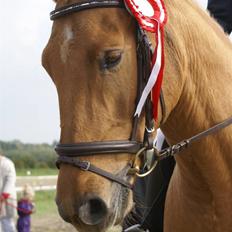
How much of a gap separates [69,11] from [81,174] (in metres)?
0.97

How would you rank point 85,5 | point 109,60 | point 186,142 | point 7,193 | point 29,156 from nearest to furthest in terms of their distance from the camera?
point 109,60 < point 85,5 < point 186,142 < point 7,193 < point 29,156

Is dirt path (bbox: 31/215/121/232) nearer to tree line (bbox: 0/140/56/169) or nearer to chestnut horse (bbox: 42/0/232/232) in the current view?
chestnut horse (bbox: 42/0/232/232)

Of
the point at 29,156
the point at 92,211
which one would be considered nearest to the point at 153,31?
the point at 92,211

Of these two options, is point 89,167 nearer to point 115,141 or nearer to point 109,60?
point 115,141

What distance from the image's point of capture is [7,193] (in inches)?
440

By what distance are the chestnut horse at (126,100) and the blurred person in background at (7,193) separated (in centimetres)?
748

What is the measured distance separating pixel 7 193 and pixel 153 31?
822cm

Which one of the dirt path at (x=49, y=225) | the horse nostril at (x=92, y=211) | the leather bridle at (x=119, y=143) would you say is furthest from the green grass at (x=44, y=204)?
the horse nostril at (x=92, y=211)

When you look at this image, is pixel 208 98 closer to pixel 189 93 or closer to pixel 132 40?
pixel 189 93

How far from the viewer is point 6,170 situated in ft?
36.9

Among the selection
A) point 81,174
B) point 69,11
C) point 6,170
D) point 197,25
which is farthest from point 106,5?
point 6,170

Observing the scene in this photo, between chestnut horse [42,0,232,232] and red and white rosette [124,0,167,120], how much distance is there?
58 mm

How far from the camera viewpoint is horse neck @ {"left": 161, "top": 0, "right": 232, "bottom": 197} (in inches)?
151

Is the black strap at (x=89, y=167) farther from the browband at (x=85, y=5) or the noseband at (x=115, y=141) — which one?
the browband at (x=85, y=5)
